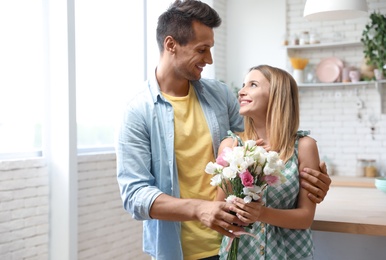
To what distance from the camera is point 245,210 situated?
1.87 m

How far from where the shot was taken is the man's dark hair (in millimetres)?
2238

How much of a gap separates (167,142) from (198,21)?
549 millimetres

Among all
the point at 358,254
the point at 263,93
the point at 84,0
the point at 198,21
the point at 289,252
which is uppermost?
the point at 84,0

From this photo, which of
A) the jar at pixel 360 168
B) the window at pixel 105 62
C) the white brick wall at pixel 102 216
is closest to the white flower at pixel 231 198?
the white brick wall at pixel 102 216

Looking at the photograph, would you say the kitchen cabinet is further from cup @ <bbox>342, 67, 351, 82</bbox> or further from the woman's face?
the woman's face

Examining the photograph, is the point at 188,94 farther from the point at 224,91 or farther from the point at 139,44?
the point at 139,44

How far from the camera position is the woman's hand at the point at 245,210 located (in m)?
1.86

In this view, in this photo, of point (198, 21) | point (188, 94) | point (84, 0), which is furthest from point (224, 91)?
point (84, 0)

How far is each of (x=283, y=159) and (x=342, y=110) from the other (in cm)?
541

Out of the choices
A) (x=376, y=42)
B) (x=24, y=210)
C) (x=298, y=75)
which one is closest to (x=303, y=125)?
(x=298, y=75)

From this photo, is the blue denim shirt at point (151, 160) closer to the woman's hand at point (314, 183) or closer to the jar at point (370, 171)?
the woman's hand at point (314, 183)

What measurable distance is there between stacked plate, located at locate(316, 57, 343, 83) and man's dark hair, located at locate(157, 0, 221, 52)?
16.9 ft

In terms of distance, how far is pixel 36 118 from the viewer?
4609mm

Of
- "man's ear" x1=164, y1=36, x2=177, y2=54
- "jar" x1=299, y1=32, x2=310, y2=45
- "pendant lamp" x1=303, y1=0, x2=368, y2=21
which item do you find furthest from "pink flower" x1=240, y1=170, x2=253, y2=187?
"jar" x1=299, y1=32, x2=310, y2=45
